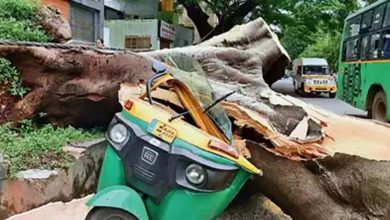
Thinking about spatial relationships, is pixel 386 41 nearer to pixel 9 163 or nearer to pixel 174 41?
pixel 9 163

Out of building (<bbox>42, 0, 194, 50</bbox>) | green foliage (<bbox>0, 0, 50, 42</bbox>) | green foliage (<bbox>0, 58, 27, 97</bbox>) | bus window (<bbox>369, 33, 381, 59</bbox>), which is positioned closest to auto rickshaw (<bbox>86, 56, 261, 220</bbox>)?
green foliage (<bbox>0, 58, 27, 97</bbox>)

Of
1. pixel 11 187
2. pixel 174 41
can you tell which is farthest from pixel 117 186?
pixel 174 41

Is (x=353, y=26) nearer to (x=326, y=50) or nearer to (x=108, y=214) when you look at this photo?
(x=108, y=214)

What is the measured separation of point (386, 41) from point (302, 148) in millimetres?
6791

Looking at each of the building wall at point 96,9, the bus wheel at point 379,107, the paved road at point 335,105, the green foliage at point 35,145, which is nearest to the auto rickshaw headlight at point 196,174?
the green foliage at point 35,145

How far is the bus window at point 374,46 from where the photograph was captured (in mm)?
10185

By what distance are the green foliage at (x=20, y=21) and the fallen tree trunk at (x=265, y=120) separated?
1.50 meters

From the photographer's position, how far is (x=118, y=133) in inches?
126

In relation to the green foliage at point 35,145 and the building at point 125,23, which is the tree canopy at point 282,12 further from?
the green foliage at point 35,145

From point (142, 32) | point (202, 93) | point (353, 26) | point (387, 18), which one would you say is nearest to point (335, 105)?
point (353, 26)

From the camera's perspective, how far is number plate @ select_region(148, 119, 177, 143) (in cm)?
305

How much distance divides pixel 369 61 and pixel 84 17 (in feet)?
22.1

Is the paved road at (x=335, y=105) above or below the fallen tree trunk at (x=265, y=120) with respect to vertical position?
below

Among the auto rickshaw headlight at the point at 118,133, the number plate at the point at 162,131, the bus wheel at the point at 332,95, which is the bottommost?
the bus wheel at the point at 332,95
